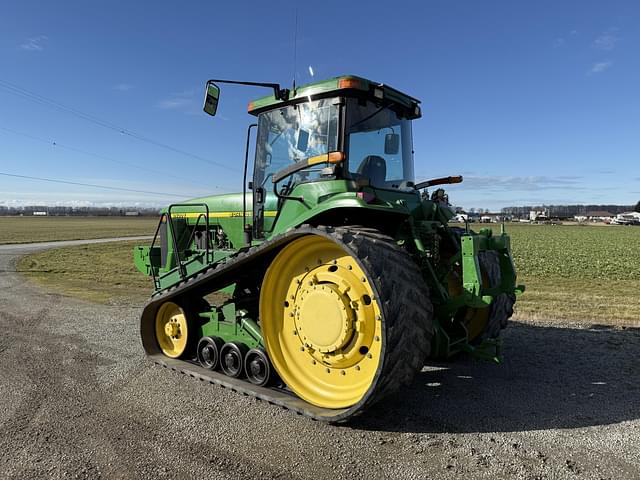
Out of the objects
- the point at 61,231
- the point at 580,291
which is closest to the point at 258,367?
the point at 580,291

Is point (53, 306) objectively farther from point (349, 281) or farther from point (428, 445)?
point (428, 445)

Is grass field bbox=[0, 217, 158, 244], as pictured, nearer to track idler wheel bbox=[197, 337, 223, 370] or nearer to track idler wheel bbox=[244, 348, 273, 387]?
track idler wheel bbox=[197, 337, 223, 370]

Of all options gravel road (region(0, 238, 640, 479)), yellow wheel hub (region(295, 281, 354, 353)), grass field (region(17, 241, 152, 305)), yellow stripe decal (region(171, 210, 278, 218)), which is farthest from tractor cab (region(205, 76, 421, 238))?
grass field (region(17, 241, 152, 305))

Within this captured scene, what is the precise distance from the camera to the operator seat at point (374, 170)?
5.25m

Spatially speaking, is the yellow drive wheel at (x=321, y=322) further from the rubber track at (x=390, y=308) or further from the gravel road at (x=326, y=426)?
the gravel road at (x=326, y=426)

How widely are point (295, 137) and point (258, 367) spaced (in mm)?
2618

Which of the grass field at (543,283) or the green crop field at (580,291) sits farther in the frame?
the grass field at (543,283)

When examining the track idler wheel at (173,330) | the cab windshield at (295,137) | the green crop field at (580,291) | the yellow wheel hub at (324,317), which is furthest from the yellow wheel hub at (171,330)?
the green crop field at (580,291)

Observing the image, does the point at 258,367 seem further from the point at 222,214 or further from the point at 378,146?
the point at 378,146

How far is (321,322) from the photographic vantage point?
458cm

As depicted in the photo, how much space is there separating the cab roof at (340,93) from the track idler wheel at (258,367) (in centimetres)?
285

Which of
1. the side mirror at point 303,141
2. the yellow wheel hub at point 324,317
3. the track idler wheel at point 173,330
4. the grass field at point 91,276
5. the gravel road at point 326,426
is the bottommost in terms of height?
the gravel road at point 326,426

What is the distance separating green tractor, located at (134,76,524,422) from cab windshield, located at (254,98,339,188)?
0.7 inches

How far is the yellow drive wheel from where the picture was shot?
171 inches
